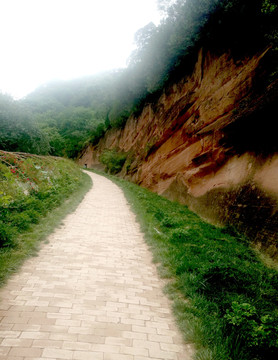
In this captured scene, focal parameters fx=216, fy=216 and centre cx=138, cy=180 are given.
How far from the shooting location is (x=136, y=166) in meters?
21.2

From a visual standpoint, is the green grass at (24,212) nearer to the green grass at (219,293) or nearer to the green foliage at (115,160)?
the green grass at (219,293)

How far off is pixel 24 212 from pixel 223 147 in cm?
779

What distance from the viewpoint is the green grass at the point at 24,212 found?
163 inches

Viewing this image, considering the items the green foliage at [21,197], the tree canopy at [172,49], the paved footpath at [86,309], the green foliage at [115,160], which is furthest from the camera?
the green foliage at [115,160]

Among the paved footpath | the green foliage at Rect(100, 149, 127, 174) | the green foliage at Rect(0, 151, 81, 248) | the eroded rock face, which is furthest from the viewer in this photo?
the green foliage at Rect(100, 149, 127, 174)

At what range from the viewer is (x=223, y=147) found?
9.10 m

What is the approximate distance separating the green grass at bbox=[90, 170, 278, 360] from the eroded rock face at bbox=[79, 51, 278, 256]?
1247 mm

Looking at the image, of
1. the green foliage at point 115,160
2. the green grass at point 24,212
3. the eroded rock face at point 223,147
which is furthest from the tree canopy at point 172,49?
the green grass at point 24,212

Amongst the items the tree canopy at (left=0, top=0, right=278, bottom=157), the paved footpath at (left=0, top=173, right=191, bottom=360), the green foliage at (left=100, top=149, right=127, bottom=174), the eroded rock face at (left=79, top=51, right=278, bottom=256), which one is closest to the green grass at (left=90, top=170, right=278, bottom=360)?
the paved footpath at (left=0, top=173, right=191, bottom=360)

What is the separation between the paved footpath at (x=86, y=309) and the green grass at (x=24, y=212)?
0.94 ft

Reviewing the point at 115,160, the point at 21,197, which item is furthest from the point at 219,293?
the point at 115,160

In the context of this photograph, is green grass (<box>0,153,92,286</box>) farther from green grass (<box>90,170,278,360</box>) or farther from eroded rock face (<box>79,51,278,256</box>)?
eroded rock face (<box>79,51,278,256</box>)

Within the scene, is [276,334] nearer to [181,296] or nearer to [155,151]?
[181,296]

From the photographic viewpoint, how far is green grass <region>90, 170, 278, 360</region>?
2428 millimetres
